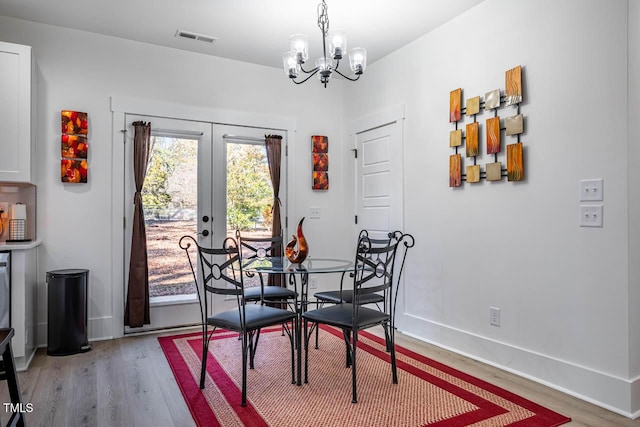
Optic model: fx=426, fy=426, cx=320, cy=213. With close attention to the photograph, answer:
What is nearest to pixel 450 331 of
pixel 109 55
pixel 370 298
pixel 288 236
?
pixel 370 298

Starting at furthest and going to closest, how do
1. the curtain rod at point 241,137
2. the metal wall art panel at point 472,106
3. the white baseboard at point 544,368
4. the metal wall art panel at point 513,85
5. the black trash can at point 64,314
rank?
the curtain rod at point 241,137
the black trash can at point 64,314
the metal wall art panel at point 472,106
the metal wall art panel at point 513,85
the white baseboard at point 544,368

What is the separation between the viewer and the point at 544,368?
8.96ft

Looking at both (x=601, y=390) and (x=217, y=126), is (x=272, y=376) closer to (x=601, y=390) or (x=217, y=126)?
(x=601, y=390)

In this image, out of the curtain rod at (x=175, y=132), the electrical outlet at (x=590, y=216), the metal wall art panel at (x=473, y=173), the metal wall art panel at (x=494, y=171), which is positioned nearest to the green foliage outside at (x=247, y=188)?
the curtain rod at (x=175, y=132)

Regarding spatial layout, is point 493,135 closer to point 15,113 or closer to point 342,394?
point 342,394

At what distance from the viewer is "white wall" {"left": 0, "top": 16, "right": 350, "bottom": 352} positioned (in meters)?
3.53

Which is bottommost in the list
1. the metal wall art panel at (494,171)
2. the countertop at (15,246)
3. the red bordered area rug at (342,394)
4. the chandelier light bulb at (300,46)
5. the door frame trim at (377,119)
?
the red bordered area rug at (342,394)

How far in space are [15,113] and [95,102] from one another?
0.70 meters

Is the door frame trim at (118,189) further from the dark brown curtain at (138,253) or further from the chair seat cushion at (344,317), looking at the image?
the chair seat cushion at (344,317)

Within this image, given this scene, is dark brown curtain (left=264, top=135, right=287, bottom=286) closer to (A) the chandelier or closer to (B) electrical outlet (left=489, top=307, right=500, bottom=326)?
(A) the chandelier

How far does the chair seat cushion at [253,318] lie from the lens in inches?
97.9

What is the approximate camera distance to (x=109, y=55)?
3.80m

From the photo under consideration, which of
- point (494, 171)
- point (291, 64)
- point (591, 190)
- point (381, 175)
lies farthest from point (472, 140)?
point (291, 64)

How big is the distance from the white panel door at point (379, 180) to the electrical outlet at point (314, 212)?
18.0 inches
